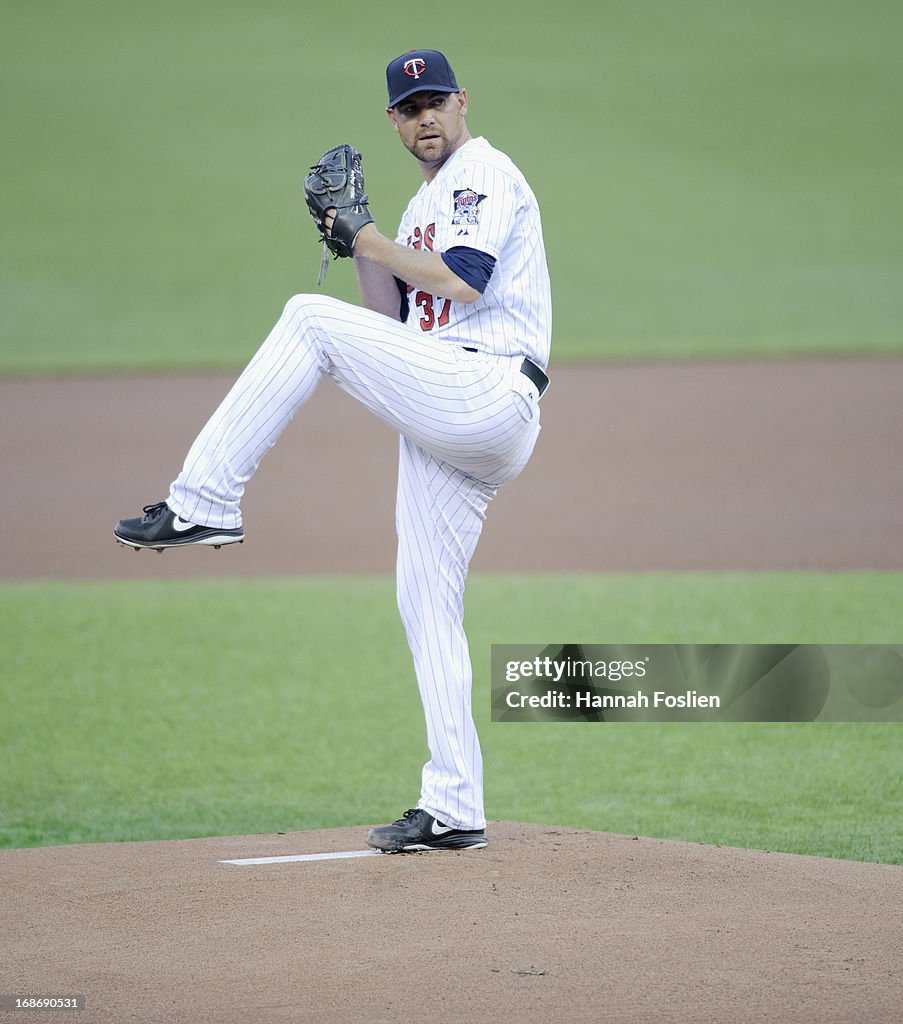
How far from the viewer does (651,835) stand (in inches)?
168

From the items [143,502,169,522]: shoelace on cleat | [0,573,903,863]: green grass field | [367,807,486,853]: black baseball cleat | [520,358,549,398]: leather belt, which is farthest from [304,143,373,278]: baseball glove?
A: [0,573,903,863]: green grass field

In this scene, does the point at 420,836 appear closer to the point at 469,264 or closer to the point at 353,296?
the point at 469,264

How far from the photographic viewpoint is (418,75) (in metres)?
3.33

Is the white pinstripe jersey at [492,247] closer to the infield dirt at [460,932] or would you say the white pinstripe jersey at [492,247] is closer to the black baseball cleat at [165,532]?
the black baseball cleat at [165,532]

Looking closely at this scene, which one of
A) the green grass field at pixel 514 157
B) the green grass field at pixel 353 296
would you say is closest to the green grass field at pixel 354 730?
the green grass field at pixel 353 296

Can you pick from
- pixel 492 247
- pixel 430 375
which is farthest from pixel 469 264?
pixel 430 375

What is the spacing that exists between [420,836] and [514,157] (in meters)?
17.4

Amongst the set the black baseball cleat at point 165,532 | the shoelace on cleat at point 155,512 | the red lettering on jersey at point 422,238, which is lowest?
the black baseball cleat at point 165,532

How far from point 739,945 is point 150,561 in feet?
22.4

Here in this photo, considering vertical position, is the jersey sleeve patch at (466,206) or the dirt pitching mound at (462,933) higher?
the jersey sleeve patch at (466,206)

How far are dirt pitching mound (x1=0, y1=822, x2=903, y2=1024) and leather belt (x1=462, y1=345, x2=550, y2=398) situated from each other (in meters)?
1.10

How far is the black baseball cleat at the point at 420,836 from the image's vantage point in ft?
11.6

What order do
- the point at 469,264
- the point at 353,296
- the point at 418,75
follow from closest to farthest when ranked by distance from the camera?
the point at 469,264 < the point at 418,75 < the point at 353,296

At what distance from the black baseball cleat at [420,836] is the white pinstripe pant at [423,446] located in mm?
28
